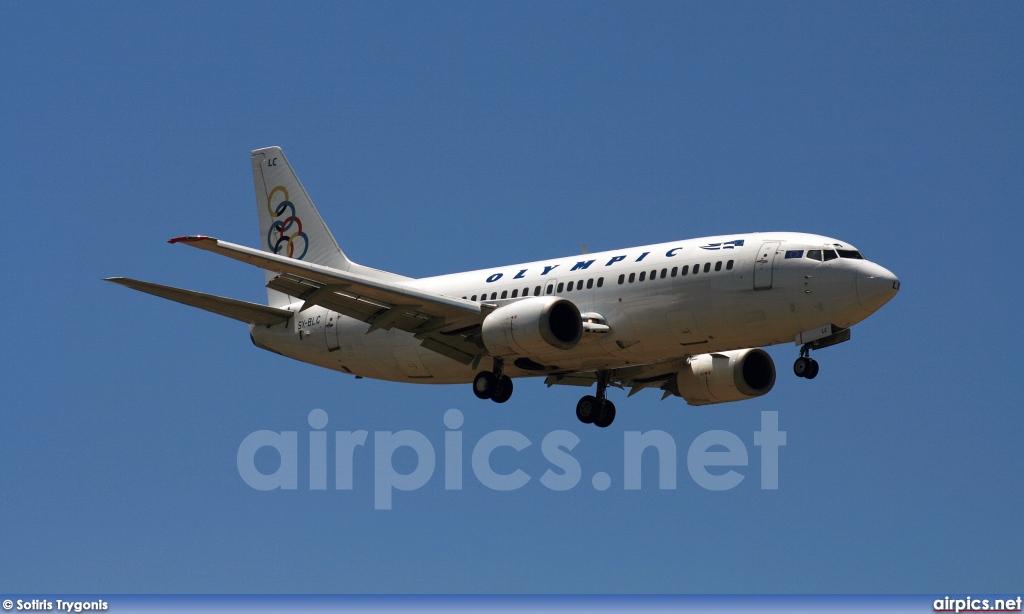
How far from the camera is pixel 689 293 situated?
4209 cm

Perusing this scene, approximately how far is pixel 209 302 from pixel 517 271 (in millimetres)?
9464

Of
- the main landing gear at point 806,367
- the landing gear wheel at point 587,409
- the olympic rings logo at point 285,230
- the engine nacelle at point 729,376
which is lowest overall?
the main landing gear at point 806,367

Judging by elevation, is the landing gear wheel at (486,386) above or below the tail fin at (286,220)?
below

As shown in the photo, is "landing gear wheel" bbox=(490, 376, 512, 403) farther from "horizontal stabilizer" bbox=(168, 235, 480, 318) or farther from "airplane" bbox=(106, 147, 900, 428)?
"horizontal stabilizer" bbox=(168, 235, 480, 318)

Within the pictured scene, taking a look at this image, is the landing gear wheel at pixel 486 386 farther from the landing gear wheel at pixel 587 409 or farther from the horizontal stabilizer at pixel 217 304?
the horizontal stabilizer at pixel 217 304

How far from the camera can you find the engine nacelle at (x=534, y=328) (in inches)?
1681

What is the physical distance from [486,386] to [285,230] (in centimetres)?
1260

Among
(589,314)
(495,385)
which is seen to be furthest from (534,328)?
(495,385)

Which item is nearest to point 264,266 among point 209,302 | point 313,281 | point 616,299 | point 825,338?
point 313,281

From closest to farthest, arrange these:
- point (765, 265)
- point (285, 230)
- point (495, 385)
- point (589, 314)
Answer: point (765, 265)
point (589, 314)
point (495, 385)
point (285, 230)

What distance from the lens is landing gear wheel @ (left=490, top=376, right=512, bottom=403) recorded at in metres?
45.6

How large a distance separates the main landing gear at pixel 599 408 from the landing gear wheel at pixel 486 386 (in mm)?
4801

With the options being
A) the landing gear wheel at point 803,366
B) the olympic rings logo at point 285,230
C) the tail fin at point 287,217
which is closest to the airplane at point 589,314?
the landing gear wheel at point 803,366

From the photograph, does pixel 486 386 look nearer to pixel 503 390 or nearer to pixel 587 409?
pixel 503 390
